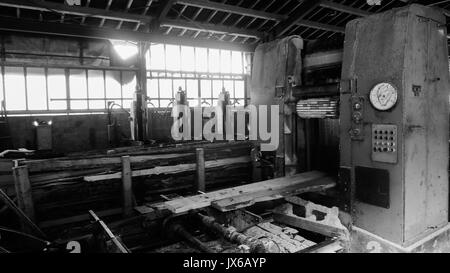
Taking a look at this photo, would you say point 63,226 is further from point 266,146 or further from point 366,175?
point 366,175

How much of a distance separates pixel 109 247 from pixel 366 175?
9.00 ft

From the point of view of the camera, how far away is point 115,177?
4.70 m

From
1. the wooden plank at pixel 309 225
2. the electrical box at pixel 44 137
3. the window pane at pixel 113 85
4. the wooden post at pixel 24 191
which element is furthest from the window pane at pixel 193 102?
the wooden plank at pixel 309 225

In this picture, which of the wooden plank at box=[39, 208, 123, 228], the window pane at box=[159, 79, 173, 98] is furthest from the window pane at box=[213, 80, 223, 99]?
the wooden plank at box=[39, 208, 123, 228]

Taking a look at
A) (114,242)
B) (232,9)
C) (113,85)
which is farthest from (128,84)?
(114,242)

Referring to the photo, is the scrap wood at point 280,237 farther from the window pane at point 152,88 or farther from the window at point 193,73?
the window pane at point 152,88

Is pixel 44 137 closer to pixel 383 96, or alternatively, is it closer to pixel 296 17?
pixel 296 17

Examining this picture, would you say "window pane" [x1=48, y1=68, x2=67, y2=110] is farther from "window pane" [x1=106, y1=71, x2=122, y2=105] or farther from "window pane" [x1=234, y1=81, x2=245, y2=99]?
"window pane" [x1=234, y1=81, x2=245, y2=99]

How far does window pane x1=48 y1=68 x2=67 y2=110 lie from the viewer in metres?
9.87

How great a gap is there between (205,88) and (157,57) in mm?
2310

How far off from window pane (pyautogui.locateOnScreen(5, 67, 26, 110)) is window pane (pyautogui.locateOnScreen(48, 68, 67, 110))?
72 centimetres

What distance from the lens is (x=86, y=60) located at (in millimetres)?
10398

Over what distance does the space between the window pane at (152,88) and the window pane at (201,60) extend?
70.2 inches
